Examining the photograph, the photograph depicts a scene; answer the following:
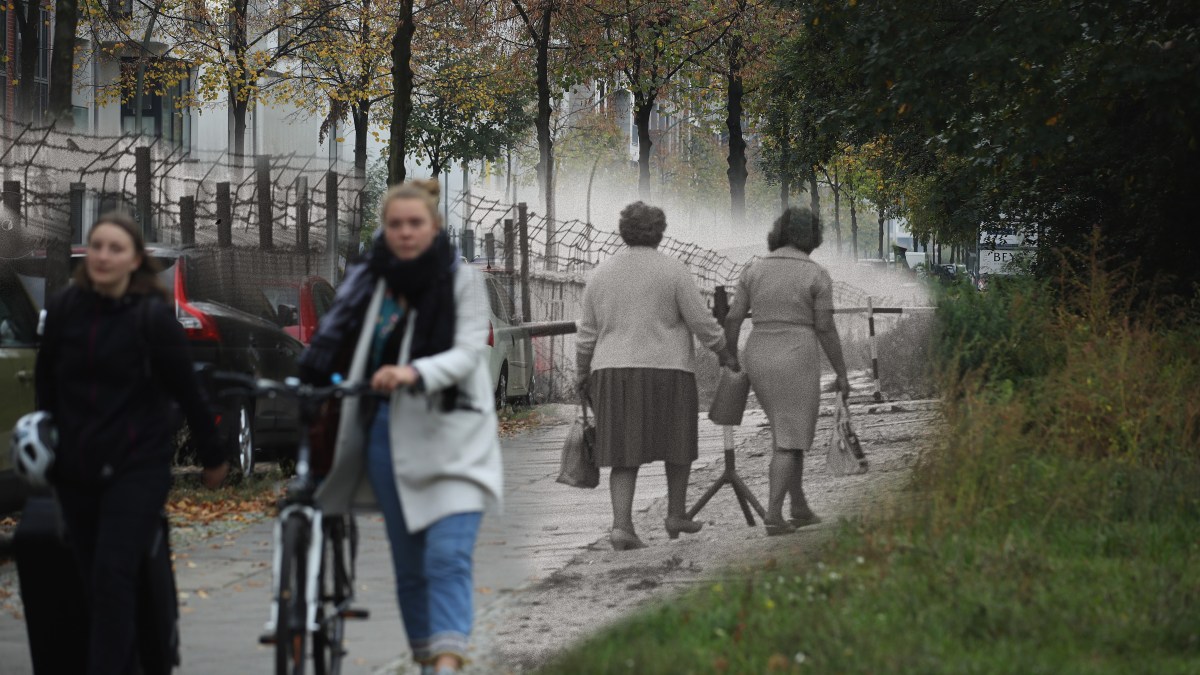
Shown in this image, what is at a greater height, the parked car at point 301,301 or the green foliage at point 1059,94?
the green foliage at point 1059,94

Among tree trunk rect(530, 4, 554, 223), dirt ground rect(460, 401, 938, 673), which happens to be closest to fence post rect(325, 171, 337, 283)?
tree trunk rect(530, 4, 554, 223)

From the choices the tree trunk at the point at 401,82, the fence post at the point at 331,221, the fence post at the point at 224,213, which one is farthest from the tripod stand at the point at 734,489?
the fence post at the point at 331,221

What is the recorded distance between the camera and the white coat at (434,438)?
520 cm

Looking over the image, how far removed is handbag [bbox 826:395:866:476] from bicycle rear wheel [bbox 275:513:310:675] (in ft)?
18.8

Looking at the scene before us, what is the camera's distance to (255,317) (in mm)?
13328

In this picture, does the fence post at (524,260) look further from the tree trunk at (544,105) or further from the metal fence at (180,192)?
the tree trunk at (544,105)

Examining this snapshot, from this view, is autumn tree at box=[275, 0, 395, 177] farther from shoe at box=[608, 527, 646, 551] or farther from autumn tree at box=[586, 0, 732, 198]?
shoe at box=[608, 527, 646, 551]

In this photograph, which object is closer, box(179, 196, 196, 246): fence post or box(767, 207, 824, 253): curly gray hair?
box(767, 207, 824, 253): curly gray hair

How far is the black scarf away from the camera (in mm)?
5227

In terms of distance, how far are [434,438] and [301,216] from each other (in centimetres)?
1667

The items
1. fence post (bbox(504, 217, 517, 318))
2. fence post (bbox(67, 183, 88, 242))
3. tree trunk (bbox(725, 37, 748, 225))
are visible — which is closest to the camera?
fence post (bbox(67, 183, 88, 242))

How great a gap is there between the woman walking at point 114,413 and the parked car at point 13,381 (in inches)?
153

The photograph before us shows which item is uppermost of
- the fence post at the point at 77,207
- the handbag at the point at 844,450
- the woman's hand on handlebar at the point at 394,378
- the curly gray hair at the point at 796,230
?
the fence post at the point at 77,207

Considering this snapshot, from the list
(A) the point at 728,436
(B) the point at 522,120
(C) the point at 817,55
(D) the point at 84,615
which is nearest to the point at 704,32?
(C) the point at 817,55
